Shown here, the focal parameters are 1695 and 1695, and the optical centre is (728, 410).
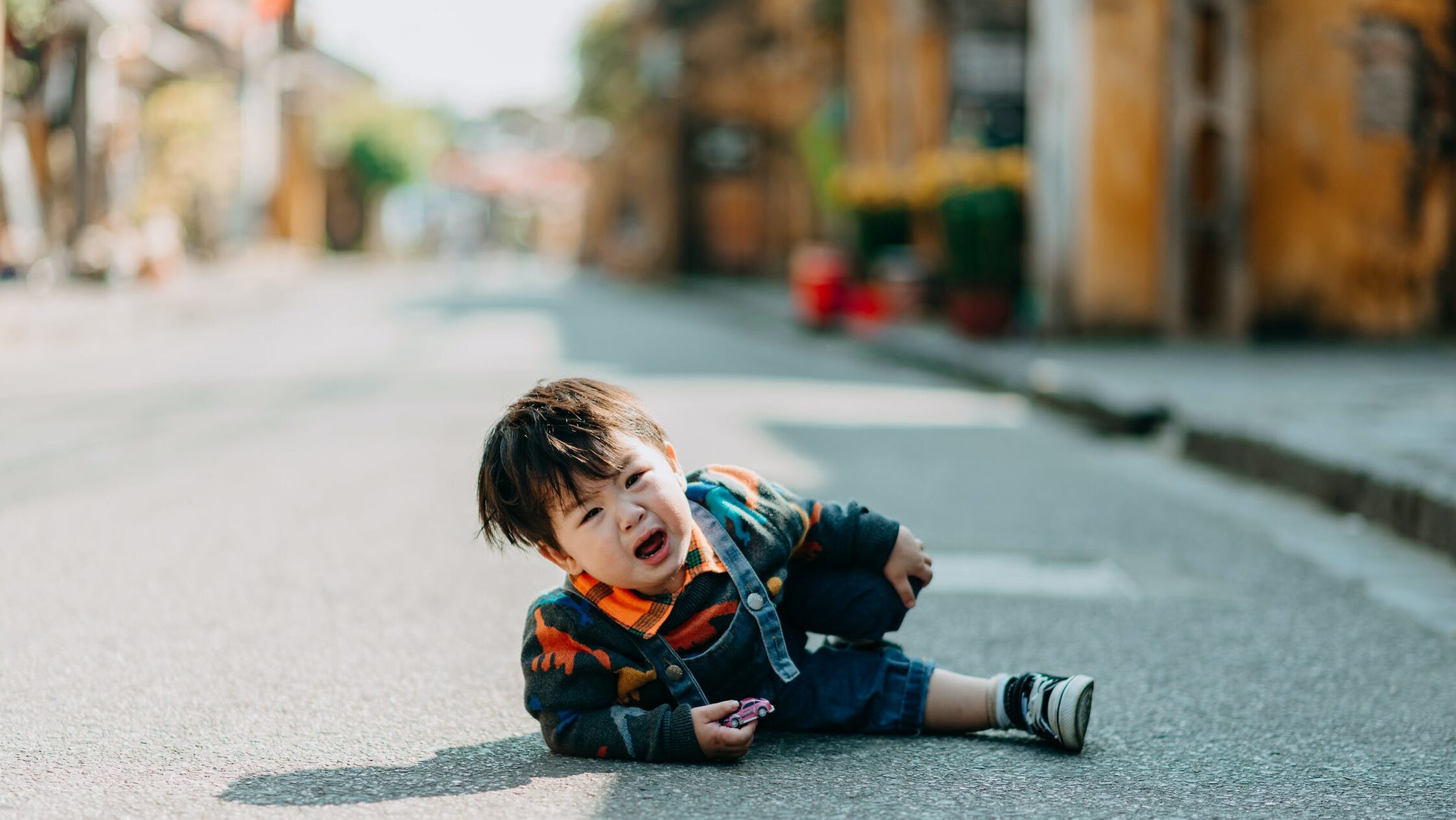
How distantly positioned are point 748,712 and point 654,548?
32cm

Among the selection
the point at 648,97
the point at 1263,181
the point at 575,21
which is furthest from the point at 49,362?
the point at 575,21

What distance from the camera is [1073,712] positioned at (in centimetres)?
288

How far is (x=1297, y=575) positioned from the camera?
4.70m

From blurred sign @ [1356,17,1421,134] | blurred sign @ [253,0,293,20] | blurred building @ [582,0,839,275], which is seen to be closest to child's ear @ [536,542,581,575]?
blurred sign @ [1356,17,1421,134]

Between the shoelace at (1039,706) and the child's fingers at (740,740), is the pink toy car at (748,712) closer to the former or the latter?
the child's fingers at (740,740)

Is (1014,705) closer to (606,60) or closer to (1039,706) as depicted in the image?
(1039,706)

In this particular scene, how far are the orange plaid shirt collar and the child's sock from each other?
0.58m

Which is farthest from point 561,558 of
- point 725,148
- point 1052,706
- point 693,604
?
point 725,148

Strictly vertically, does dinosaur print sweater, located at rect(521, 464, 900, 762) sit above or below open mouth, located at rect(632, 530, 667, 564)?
below

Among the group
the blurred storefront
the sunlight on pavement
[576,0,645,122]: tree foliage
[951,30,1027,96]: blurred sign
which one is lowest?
the sunlight on pavement

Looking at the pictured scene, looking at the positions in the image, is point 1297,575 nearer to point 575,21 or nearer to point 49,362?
point 49,362

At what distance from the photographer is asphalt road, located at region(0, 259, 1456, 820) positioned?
2691mm

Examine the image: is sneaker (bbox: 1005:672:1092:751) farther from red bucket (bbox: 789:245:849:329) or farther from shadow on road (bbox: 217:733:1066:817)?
red bucket (bbox: 789:245:849:329)

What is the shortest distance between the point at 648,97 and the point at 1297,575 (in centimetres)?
3020
